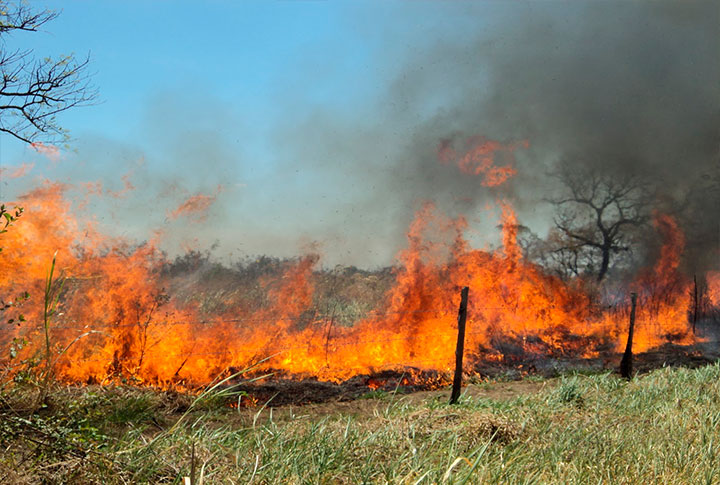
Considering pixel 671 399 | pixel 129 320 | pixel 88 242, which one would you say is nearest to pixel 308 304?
pixel 129 320

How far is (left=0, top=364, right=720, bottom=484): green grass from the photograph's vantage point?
3.02 meters

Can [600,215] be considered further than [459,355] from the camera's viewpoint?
Yes

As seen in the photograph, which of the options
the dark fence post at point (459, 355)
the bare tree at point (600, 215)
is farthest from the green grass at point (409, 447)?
the bare tree at point (600, 215)

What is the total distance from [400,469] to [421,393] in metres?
7.85

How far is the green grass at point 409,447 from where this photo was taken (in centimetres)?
302

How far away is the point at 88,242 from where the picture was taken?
13.0 meters

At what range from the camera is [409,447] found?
392cm

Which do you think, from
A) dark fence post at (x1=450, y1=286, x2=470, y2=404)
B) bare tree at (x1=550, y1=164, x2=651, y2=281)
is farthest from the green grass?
bare tree at (x1=550, y1=164, x2=651, y2=281)

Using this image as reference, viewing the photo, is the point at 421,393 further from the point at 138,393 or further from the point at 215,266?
the point at 215,266

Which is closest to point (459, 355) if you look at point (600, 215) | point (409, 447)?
point (409, 447)

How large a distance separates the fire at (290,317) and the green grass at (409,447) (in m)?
4.70

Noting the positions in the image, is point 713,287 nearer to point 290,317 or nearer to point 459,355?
point 459,355

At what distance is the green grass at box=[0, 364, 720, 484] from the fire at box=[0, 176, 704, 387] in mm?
4704

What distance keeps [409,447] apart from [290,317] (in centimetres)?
997
